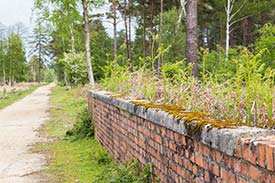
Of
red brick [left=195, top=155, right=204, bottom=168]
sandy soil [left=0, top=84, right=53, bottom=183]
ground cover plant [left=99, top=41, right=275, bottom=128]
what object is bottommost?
sandy soil [left=0, top=84, right=53, bottom=183]

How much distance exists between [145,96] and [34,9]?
1408 centimetres

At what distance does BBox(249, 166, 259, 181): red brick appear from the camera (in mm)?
1919

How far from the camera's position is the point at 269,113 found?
8.48 feet

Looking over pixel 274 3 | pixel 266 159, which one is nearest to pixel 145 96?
pixel 266 159

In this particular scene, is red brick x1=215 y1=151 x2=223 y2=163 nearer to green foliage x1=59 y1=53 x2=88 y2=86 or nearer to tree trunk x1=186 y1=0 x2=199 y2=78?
tree trunk x1=186 y1=0 x2=199 y2=78

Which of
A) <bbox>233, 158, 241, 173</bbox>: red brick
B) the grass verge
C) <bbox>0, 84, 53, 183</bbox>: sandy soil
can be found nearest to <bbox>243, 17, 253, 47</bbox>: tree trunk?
<bbox>0, 84, 53, 183</bbox>: sandy soil

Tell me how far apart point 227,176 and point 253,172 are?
0.31 meters

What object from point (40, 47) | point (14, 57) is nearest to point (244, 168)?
point (14, 57)

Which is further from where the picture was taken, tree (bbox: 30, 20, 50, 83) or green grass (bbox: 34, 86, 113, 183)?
tree (bbox: 30, 20, 50, 83)

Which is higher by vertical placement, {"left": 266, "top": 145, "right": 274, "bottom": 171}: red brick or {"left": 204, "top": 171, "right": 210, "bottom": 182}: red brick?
{"left": 266, "top": 145, "right": 274, "bottom": 171}: red brick

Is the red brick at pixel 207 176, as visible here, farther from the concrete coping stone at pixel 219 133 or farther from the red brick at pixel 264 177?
the red brick at pixel 264 177

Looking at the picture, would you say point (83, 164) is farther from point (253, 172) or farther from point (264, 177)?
point (264, 177)

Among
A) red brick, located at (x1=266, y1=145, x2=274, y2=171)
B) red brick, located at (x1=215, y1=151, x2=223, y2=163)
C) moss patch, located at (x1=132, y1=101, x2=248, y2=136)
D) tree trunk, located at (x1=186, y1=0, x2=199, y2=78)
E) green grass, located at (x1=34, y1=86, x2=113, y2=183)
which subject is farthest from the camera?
tree trunk, located at (x1=186, y1=0, x2=199, y2=78)

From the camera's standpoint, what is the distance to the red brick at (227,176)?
86.0 inches
